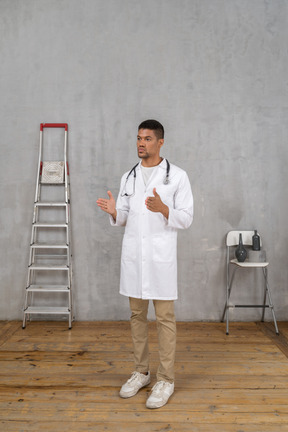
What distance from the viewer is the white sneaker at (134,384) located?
2348 mm

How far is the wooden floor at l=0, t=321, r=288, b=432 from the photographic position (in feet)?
6.84

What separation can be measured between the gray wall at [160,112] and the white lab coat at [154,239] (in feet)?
5.04

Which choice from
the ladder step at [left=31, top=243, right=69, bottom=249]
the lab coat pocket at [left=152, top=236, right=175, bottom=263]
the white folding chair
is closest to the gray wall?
the white folding chair

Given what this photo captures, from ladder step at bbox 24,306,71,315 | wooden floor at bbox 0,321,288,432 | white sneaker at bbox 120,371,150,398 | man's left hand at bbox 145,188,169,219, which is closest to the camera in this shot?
wooden floor at bbox 0,321,288,432

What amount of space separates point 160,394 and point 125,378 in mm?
439

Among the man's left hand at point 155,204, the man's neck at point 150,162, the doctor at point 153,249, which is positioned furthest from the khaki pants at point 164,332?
the man's neck at point 150,162

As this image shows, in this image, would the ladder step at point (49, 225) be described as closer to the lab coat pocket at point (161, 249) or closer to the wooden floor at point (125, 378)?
the wooden floor at point (125, 378)

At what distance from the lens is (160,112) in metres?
3.94

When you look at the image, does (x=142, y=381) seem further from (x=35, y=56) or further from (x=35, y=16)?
(x=35, y=16)

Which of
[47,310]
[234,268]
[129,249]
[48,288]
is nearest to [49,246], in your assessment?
[48,288]

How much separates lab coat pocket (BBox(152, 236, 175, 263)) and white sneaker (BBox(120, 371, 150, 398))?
80 cm

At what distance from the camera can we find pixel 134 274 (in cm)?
242

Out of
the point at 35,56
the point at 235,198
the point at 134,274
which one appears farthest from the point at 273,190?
the point at 35,56

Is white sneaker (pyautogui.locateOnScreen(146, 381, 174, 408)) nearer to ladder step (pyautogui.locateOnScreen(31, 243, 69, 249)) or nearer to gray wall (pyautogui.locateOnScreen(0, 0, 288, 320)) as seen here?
gray wall (pyautogui.locateOnScreen(0, 0, 288, 320))
